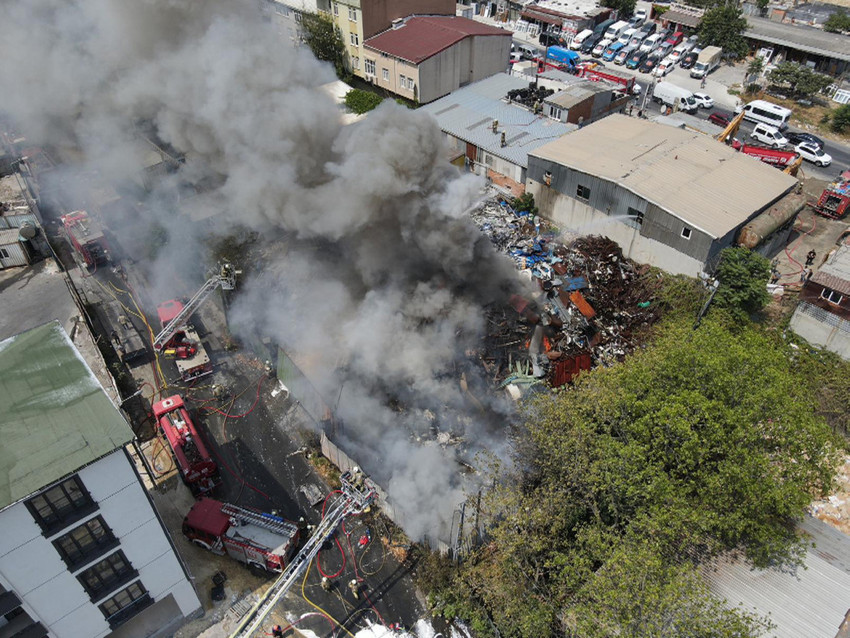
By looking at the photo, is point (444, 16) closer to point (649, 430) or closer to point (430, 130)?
point (430, 130)

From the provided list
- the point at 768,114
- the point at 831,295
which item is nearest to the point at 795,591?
the point at 831,295

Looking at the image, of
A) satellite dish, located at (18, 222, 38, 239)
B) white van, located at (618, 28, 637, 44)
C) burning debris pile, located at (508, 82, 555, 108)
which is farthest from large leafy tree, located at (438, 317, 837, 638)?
white van, located at (618, 28, 637, 44)

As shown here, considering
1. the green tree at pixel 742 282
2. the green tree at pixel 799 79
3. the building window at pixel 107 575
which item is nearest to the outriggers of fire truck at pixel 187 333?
the building window at pixel 107 575

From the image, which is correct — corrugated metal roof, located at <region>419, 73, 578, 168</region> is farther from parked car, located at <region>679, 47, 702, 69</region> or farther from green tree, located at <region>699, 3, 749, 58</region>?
green tree, located at <region>699, 3, 749, 58</region>

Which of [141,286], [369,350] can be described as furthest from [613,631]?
[141,286]

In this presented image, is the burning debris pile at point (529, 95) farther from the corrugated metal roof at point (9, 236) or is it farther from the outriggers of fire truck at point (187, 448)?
the corrugated metal roof at point (9, 236)
